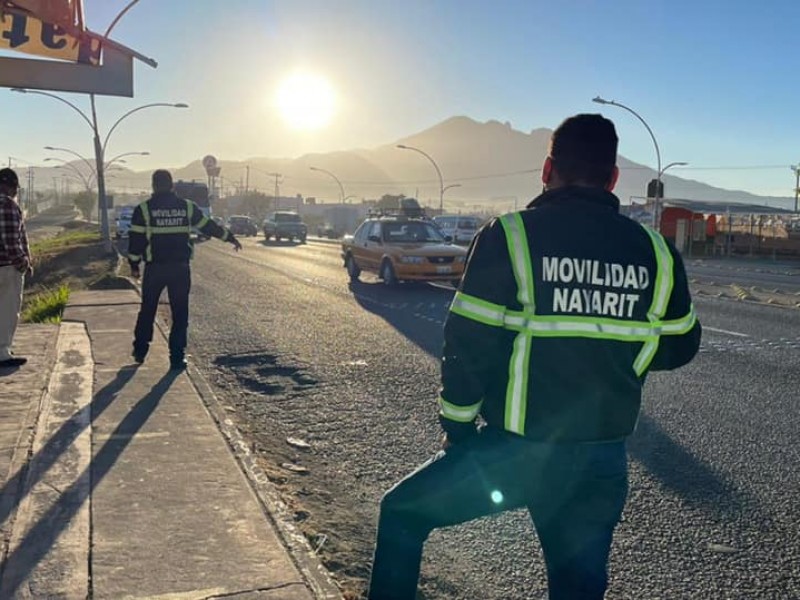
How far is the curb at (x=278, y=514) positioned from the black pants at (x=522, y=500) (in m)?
1.03

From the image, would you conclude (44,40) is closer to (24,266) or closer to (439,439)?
(24,266)

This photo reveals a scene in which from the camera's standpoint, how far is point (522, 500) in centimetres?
229

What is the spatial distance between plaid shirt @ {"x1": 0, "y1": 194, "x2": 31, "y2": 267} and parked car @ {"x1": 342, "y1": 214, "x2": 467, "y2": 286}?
961 centimetres

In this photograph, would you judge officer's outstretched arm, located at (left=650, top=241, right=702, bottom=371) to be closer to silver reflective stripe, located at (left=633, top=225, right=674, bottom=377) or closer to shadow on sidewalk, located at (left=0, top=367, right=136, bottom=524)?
silver reflective stripe, located at (left=633, top=225, right=674, bottom=377)

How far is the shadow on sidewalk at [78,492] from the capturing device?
332 centimetres

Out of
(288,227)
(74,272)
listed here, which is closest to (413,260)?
(74,272)

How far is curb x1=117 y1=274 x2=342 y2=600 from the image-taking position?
3.30 m

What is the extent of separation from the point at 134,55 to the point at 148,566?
5682 millimetres

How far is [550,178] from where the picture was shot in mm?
2350

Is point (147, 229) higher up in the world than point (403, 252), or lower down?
higher up

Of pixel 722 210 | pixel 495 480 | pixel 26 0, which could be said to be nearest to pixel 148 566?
pixel 495 480

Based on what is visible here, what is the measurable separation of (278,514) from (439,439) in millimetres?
1904

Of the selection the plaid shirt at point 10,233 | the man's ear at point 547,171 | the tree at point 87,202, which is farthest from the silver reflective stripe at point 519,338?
the tree at point 87,202

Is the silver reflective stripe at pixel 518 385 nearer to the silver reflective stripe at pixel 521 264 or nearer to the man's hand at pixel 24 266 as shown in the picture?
the silver reflective stripe at pixel 521 264
